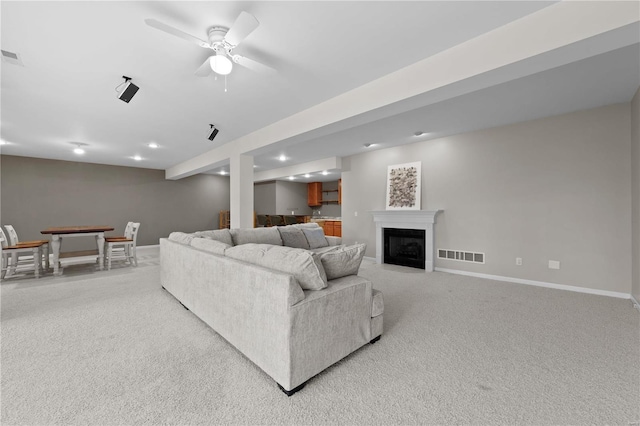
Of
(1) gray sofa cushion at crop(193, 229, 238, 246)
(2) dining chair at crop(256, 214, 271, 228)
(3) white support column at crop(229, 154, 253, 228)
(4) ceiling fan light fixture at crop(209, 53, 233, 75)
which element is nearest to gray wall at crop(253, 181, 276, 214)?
(2) dining chair at crop(256, 214, 271, 228)

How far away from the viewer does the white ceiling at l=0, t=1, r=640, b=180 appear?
1.91 metres

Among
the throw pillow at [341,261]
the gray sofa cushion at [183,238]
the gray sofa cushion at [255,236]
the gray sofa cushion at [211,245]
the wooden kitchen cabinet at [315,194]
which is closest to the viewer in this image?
the throw pillow at [341,261]

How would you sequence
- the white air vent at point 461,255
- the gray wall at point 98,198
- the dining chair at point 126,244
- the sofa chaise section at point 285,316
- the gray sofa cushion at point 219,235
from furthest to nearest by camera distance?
the gray wall at point 98,198
the dining chair at point 126,244
the white air vent at point 461,255
the gray sofa cushion at point 219,235
the sofa chaise section at point 285,316

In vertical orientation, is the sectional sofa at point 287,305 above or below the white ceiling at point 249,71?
below

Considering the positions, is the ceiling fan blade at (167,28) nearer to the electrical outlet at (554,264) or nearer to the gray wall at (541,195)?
the gray wall at (541,195)

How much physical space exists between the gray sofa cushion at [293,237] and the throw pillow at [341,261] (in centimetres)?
261

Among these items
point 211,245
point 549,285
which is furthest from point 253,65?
point 549,285

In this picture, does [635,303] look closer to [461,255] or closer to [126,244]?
[461,255]

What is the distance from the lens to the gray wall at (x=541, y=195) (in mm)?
3497

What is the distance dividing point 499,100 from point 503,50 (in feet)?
5.10

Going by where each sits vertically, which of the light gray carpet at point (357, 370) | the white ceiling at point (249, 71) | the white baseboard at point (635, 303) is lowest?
the light gray carpet at point (357, 370)

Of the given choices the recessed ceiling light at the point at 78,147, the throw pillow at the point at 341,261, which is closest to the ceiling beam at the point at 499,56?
the throw pillow at the point at 341,261

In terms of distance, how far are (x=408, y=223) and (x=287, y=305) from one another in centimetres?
428

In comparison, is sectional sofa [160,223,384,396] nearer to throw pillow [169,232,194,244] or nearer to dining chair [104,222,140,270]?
throw pillow [169,232,194,244]
